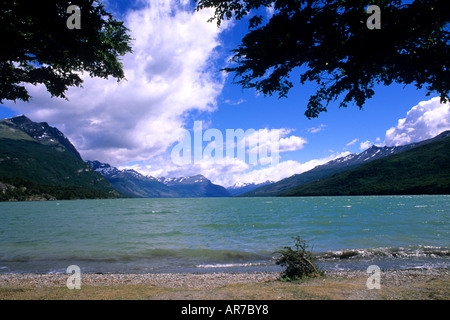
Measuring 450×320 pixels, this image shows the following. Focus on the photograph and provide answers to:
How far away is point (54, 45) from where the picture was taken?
9.69 m

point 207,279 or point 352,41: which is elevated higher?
point 352,41

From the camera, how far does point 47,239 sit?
985 inches

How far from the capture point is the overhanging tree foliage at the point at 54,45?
8508mm

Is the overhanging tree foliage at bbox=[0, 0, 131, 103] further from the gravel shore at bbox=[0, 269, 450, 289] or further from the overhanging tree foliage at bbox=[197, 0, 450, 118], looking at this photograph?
the gravel shore at bbox=[0, 269, 450, 289]

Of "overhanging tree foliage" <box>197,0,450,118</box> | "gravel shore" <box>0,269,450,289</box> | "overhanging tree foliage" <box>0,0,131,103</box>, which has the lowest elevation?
"gravel shore" <box>0,269,450,289</box>

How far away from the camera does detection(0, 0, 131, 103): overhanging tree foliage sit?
851 cm

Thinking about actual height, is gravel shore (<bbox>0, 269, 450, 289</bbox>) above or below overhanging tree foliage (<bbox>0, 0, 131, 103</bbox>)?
below

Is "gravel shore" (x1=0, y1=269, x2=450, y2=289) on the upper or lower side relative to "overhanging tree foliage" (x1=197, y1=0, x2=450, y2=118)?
lower

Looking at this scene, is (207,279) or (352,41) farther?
(207,279)

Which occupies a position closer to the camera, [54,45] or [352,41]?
[352,41]

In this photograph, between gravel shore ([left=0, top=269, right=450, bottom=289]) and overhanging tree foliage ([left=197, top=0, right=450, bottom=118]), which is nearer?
overhanging tree foliage ([left=197, top=0, right=450, bottom=118])

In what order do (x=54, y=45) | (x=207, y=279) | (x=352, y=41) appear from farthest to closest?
(x=207, y=279)
(x=54, y=45)
(x=352, y=41)

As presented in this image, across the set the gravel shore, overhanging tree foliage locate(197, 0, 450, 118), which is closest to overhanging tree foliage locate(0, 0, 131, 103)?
overhanging tree foliage locate(197, 0, 450, 118)

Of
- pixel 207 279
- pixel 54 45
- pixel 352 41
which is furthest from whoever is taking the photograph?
pixel 207 279
